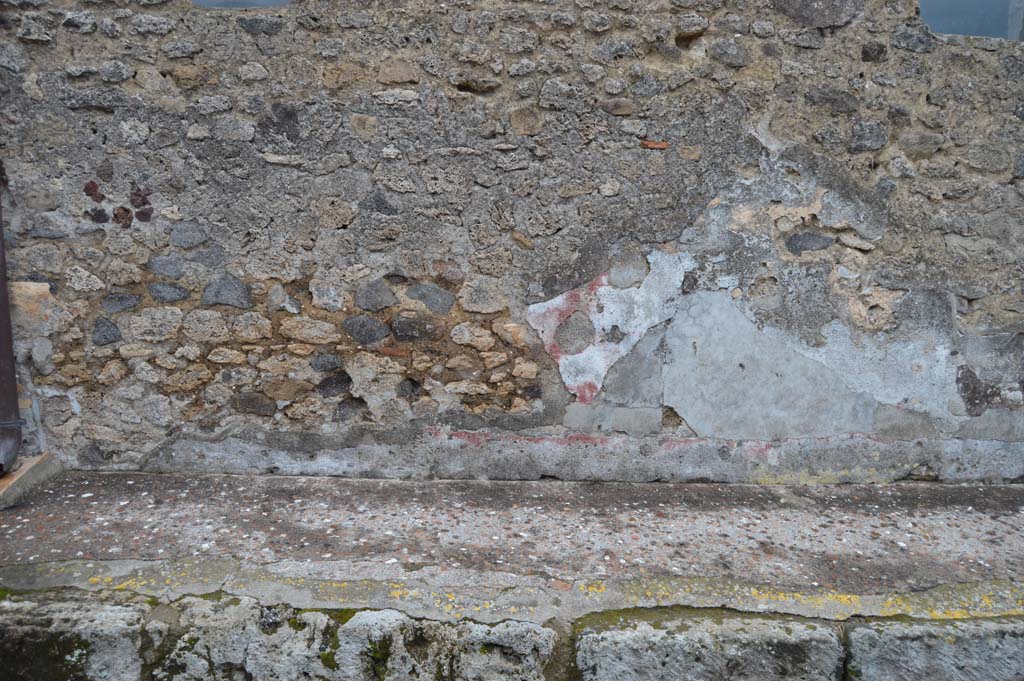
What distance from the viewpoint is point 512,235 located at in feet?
8.51

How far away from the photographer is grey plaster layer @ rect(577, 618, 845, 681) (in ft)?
6.20

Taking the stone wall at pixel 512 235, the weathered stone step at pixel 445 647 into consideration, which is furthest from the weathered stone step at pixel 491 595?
the stone wall at pixel 512 235

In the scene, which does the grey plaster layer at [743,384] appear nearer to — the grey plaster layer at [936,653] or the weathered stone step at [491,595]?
the weathered stone step at [491,595]

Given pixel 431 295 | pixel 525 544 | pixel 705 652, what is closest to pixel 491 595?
pixel 525 544

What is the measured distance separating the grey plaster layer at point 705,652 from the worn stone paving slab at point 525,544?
0.09 meters

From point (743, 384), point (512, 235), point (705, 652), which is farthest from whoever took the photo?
point (743, 384)

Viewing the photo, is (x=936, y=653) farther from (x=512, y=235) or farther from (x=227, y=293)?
(x=227, y=293)

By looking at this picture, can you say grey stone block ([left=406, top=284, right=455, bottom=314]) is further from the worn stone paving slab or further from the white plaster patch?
the worn stone paving slab

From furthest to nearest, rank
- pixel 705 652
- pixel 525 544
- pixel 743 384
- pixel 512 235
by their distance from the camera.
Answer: pixel 743 384 < pixel 512 235 < pixel 525 544 < pixel 705 652

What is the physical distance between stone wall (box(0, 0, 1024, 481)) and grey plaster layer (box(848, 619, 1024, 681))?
915 mm

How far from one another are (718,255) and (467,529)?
1.41 metres

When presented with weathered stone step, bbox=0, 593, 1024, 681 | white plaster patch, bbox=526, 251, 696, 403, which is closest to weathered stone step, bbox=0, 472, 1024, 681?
weathered stone step, bbox=0, 593, 1024, 681

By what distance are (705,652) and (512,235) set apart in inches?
61.1

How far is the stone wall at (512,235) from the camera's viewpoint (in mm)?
2516
